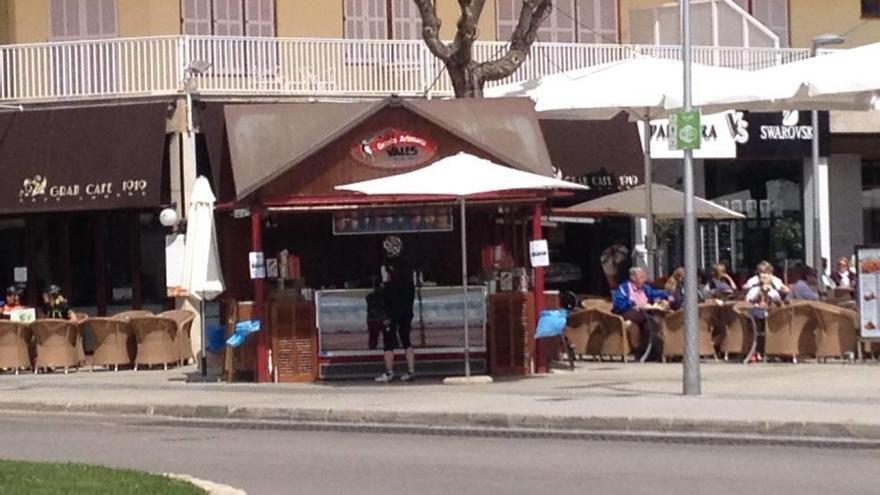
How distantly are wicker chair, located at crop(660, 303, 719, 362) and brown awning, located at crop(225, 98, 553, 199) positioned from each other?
2.89m

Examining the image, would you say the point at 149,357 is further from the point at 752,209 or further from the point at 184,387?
the point at 752,209

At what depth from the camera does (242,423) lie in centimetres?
2027

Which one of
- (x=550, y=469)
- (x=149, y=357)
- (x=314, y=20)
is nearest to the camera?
(x=550, y=469)

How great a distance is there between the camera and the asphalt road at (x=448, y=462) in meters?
13.8

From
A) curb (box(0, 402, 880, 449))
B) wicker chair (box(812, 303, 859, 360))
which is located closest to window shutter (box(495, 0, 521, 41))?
wicker chair (box(812, 303, 859, 360))

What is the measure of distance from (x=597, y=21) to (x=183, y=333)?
12.6 meters

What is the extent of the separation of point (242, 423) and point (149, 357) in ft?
28.6

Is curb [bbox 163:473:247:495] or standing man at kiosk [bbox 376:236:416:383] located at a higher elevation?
standing man at kiosk [bbox 376:236:416:383]

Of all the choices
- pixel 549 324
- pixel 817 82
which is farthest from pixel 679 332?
pixel 817 82

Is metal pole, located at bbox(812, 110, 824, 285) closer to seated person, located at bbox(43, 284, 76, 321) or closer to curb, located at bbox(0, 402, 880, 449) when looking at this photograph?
seated person, located at bbox(43, 284, 76, 321)

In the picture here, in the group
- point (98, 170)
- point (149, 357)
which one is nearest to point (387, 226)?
point (149, 357)

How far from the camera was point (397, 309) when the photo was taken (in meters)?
23.5

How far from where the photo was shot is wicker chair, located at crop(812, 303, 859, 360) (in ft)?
80.2

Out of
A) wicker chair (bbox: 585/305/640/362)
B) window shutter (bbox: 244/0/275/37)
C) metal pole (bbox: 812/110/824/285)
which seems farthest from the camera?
window shutter (bbox: 244/0/275/37)
